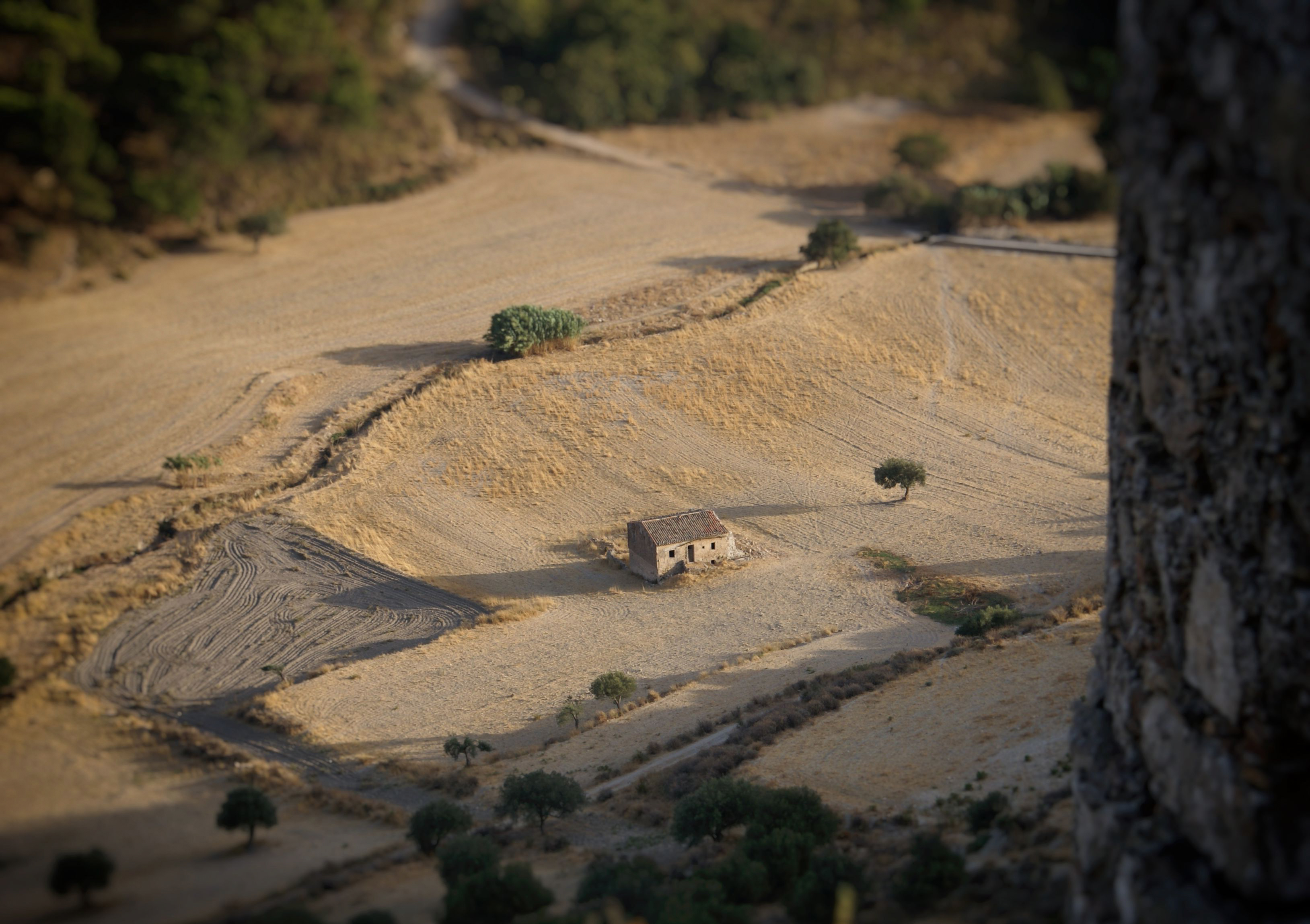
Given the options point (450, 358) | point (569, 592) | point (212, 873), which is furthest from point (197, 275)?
point (212, 873)

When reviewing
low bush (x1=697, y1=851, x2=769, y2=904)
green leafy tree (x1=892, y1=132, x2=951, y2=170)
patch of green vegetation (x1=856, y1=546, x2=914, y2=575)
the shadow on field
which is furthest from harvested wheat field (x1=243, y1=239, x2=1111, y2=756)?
green leafy tree (x1=892, y1=132, x2=951, y2=170)

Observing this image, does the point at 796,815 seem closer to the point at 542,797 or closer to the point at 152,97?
the point at 542,797

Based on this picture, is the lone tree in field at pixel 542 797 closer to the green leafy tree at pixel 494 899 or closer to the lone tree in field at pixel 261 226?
the green leafy tree at pixel 494 899

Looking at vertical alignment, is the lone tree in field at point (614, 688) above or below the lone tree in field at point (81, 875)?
below

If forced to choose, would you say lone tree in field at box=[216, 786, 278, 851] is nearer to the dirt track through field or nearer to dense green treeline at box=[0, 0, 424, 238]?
the dirt track through field

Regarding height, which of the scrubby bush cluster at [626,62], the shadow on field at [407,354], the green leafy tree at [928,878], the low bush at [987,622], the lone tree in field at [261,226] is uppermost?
the scrubby bush cluster at [626,62]

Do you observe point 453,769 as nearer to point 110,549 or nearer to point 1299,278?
point 110,549

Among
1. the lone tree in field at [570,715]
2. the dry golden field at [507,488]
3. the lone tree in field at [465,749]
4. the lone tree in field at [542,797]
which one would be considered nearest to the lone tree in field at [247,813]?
the dry golden field at [507,488]

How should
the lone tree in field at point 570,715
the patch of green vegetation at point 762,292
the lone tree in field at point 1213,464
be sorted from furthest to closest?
1. the patch of green vegetation at point 762,292
2. the lone tree in field at point 570,715
3. the lone tree in field at point 1213,464
